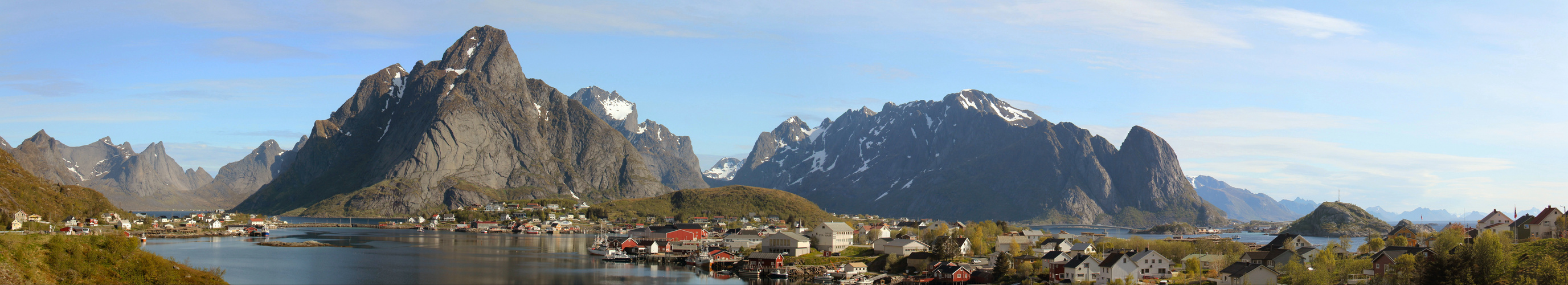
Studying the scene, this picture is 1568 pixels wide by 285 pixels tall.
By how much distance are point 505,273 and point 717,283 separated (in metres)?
17.0

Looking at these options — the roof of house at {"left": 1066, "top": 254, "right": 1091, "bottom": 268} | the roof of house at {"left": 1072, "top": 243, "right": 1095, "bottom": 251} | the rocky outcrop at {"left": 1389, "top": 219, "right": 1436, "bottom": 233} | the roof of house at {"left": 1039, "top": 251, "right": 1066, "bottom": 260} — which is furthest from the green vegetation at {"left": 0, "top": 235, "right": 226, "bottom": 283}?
the rocky outcrop at {"left": 1389, "top": 219, "right": 1436, "bottom": 233}

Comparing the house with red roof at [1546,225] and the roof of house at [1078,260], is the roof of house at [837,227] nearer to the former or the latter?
the roof of house at [1078,260]

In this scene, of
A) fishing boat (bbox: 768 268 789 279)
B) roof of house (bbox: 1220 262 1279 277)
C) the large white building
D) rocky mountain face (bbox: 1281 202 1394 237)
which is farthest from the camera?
rocky mountain face (bbox: 1281 202 1394 237)

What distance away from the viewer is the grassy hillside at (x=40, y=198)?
9456cm

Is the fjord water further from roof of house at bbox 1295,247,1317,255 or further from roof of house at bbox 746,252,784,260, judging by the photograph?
roof of house at bbox 1295,247,1317,255

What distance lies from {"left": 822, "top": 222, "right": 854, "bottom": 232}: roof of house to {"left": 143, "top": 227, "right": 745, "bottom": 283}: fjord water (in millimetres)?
20087

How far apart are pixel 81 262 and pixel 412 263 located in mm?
38909

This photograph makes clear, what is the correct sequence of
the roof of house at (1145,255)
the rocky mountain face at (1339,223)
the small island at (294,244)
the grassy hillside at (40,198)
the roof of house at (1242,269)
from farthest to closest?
the rocky mountain face at (1339,223)
the small island at (294,244)
the grassy hillside at (40,198)
the roof of house at (1145,255)
the roof of house at (1242,269)

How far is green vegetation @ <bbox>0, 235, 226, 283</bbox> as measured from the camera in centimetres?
4281

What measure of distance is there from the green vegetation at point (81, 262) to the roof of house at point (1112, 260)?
52.2m

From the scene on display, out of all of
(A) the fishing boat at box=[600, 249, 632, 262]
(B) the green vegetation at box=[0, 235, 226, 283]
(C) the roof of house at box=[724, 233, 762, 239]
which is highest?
(B) the green vegetation at box=[0, 235, 226, 283]

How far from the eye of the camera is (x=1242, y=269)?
58.4m

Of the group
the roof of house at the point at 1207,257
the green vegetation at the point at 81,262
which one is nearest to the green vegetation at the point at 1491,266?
the roof of house at the point at 1207,257

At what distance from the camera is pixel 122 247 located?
160ft
